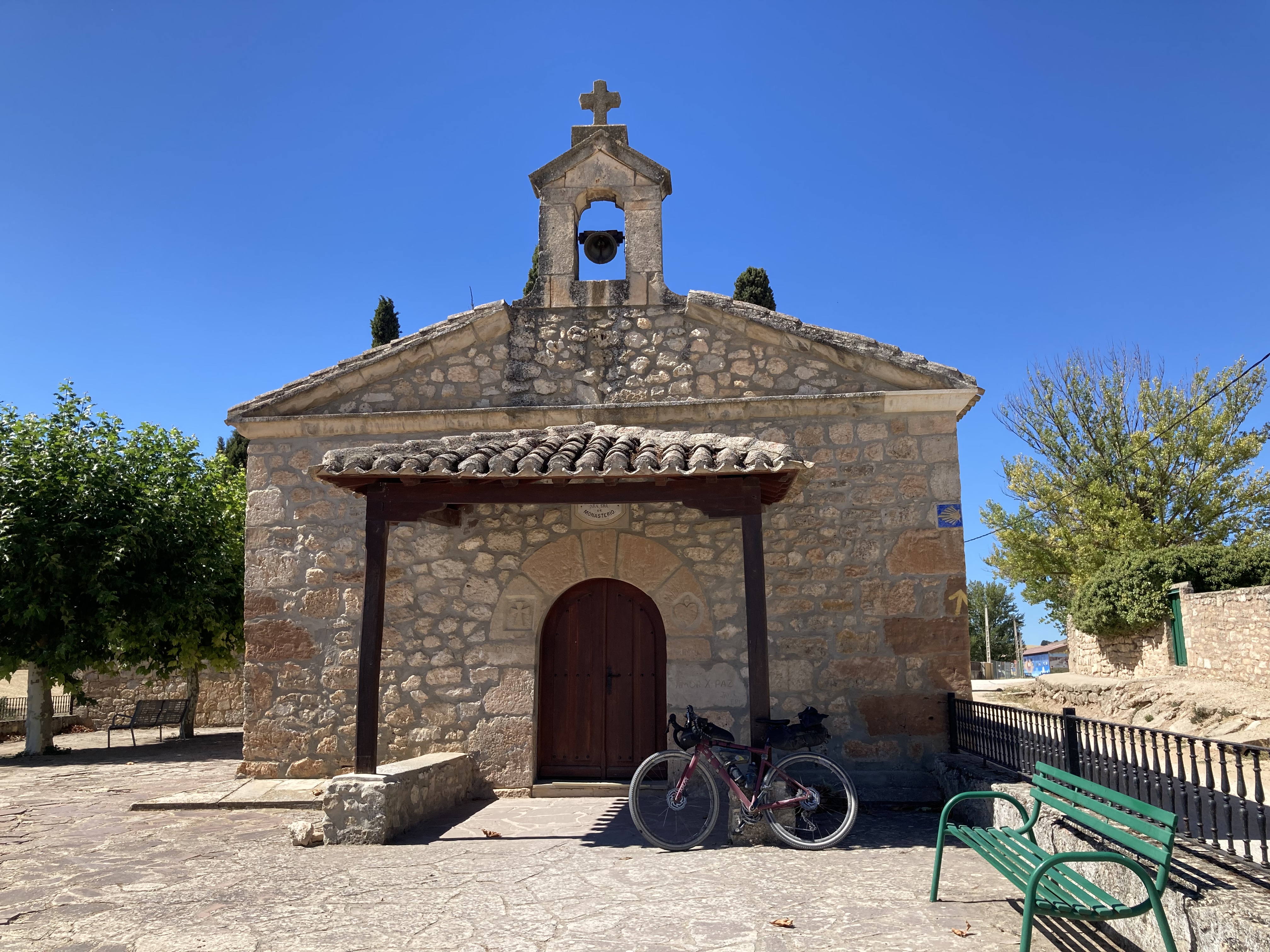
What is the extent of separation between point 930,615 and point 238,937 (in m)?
5.67

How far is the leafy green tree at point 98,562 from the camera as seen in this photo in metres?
11.5

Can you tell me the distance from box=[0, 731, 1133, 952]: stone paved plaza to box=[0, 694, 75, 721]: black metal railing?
9565 millimetres

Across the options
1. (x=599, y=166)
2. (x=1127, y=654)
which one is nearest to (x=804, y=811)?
(x=599, y=166)

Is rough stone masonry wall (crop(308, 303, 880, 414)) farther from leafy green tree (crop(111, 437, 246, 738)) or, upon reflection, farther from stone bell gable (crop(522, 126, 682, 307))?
leafy green tree (crop(111, 437, 246, 738))

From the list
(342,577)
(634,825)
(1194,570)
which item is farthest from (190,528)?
(1194,570)

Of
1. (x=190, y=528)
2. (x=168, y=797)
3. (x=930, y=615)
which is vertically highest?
(x=190, y=528)

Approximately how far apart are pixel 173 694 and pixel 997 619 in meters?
49.4

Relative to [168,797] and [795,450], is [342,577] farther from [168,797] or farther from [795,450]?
[795,450]

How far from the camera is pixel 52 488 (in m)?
12.1

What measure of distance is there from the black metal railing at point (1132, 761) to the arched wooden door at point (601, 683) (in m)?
2.57

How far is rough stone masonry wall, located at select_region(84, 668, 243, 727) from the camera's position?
15.3 metres

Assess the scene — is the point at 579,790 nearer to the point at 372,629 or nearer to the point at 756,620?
the point at 372,629

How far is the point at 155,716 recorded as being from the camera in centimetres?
1253

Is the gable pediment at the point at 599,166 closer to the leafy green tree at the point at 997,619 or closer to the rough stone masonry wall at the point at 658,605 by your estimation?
the rough stone masonry wall at the point at 658,605
